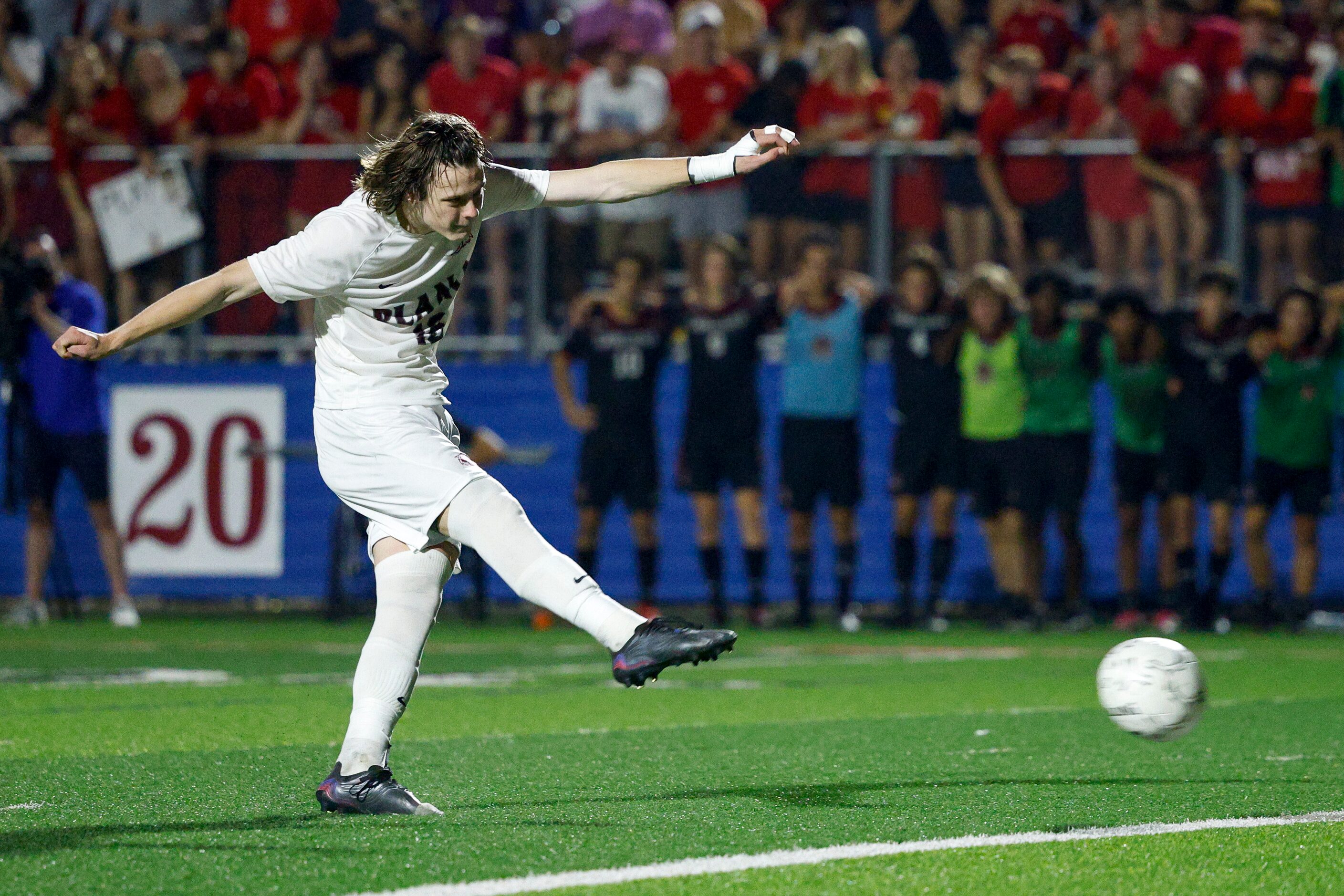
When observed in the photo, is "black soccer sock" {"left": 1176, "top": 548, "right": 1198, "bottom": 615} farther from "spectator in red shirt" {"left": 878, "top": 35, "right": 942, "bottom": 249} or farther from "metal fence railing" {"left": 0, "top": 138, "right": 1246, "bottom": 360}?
"spectator in red shirt" {"left": 878, "top": 35, "right": 942, "bottom": 249}

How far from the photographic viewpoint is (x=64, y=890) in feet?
13.3

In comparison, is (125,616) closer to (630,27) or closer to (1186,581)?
(630,27)

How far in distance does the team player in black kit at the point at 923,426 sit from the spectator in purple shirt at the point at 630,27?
3.15 meters

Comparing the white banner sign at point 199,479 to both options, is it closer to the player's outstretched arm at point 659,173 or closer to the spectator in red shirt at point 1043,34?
the spectator in red shirt at point 1043,34

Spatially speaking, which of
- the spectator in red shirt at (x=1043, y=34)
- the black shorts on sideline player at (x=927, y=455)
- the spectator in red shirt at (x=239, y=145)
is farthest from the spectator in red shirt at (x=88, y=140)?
the spectator in red shirt at (x=1043, y=34)

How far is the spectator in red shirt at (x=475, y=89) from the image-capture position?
555 inches

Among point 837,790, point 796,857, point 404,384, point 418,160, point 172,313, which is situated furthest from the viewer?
point 837,790

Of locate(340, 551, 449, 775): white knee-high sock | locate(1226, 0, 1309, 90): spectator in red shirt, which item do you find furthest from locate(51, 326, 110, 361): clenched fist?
locate(1226, 0, 1309, 90): spectator in red shirt

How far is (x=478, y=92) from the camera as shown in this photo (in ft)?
47.2

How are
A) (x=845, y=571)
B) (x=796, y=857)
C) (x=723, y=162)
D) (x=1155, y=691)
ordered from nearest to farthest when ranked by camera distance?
(x=796, y=857)
(x=723, y=162)
(x=1155, y=691)
(x=845, y=571)

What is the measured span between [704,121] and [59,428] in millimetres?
5197

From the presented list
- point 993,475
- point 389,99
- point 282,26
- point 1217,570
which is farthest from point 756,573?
point 282,26

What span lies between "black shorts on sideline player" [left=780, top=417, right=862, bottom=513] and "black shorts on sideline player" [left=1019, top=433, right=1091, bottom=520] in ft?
3.86

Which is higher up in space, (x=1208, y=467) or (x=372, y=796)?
(x=1208, y=467)
